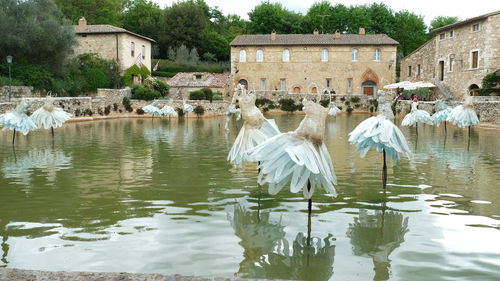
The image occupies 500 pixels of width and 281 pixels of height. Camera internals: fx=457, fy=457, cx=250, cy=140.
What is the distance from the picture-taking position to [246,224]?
7484 millimetres

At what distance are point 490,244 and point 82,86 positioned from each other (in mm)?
37864

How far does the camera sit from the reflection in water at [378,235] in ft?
19.7

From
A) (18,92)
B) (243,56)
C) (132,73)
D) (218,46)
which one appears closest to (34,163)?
(18,92)

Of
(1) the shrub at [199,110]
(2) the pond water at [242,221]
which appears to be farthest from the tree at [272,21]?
(2) the pond water at [242,221]

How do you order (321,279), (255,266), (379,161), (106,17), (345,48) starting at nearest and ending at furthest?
(321,279), (255,266), (379,161), (345,48), (106,17)

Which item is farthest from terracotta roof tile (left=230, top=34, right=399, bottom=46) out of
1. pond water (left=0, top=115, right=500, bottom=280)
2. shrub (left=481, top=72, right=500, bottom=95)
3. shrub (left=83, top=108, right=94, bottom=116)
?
pond water (left=0, top=115, right=500, bottom=280)

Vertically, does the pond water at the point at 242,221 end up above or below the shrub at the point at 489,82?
below

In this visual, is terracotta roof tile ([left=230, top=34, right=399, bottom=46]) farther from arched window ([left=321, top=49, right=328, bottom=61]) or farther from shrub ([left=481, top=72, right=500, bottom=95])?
shrub ([left=481, top=72, right=500, bottom=95])

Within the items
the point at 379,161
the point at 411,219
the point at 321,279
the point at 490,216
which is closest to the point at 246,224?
the point at 321,279

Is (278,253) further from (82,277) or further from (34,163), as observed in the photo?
(34,163)

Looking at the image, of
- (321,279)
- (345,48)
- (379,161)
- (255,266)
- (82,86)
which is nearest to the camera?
(321,279)

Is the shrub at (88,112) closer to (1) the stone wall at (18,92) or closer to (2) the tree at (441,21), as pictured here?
(1) the stone wall at (18,92)

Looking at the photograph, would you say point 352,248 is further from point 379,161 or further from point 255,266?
point 379,161

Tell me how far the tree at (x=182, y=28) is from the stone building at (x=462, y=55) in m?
30.5
